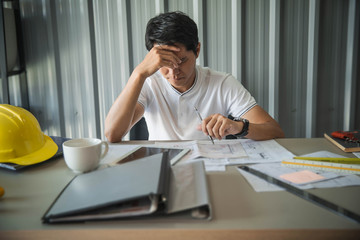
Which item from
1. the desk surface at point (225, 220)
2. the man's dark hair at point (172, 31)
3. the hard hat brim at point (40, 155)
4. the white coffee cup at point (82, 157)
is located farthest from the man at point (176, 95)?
the desk surface at point (225, 220)

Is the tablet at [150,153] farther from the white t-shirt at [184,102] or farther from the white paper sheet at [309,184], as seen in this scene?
the white t-shirt at [184,102]

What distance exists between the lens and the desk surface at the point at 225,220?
0.62 meters

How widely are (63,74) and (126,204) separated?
219 centimetres

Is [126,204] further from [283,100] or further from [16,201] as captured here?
[283,100]

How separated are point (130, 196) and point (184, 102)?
1157 mm

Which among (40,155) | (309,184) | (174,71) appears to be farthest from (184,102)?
(309,184)

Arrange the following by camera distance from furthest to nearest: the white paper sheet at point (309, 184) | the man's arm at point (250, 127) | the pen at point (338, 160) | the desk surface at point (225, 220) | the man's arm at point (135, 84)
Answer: the man's arm at point (135, 84) < the man's arm at point (250, 127) < the pen at point (338, 160) < the white paper sheet at point (309, 184) < the desk surface at point (225, 220)

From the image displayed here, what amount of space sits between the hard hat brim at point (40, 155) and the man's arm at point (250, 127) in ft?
1.96

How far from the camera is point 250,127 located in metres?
1.33

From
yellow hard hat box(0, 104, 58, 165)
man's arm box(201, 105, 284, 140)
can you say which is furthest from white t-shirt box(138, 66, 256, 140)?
yellow hard hat box(0, 104, 58, 165)

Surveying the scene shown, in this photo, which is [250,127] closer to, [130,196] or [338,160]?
[338,160]

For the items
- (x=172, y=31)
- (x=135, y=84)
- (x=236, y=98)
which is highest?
(x=172, y=31)

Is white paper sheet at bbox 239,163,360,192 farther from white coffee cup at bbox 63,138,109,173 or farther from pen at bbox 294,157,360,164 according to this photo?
white coffee cup at bbox 63,138,109,173

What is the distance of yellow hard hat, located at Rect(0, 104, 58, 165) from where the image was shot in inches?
39.9
